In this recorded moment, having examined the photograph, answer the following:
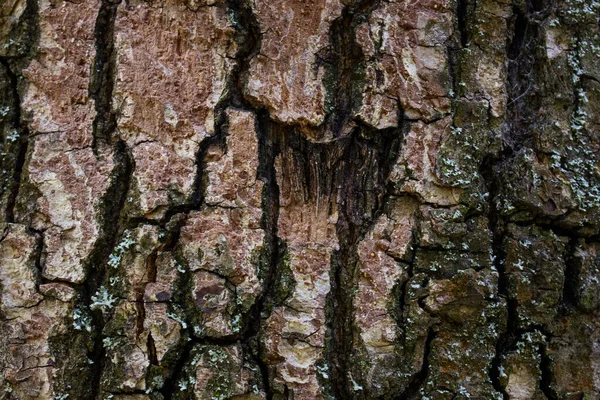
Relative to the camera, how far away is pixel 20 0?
1.45 m

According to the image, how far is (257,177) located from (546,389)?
0.87m

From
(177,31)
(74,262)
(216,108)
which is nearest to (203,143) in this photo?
(216,108)

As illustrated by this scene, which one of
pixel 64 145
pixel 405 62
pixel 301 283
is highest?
pixel 405 62

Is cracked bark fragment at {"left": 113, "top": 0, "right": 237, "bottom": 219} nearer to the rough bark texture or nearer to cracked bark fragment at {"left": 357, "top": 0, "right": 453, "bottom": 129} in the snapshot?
the rough bark texture

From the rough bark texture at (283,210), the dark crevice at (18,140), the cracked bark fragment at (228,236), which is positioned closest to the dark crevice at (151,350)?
the rough bark texture at (283,210)

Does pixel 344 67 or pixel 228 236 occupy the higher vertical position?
pixel 344 67

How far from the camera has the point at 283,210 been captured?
142cm

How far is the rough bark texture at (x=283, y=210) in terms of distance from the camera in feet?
4.48

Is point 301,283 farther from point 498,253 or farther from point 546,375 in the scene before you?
point 546,375

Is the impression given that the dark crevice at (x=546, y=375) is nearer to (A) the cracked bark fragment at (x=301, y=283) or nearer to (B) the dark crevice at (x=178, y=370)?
(A) the cracked bark fragment at (x=301, y=283)

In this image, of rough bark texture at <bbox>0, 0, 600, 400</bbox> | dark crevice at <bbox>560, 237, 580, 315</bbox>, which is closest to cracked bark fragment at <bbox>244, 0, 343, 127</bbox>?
rough bark texture at <bbox>0, 0, 600, 400</bbox>

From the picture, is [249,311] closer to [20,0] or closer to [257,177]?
[257,177]

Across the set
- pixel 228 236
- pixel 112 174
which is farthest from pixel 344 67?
pixel 112 174

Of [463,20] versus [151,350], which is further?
[463,20]
